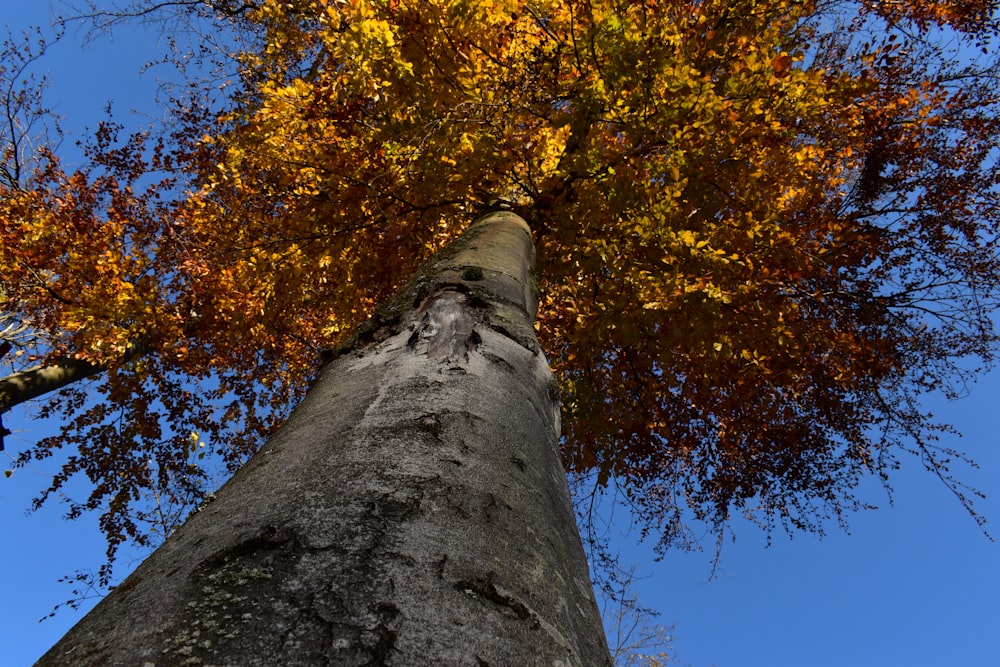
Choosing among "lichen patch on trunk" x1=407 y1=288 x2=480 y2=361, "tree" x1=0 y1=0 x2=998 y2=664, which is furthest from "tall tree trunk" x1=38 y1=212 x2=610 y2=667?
"tree" x1=0 y1=0 x2=998 y2=664

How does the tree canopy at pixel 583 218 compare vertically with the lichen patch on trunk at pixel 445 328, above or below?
above

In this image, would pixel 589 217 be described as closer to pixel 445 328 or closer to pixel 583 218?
pixel 583 218

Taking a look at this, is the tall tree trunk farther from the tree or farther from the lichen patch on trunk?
the tree

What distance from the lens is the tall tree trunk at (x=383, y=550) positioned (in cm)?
51

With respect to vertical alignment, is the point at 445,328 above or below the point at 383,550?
above

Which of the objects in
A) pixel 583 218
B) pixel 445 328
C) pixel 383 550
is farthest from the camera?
pixel 583 218

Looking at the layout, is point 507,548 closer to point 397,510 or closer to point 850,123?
point 397,510

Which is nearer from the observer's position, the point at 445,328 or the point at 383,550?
the point at 383,550

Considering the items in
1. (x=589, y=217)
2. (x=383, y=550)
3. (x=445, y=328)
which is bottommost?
(x=383, y=550)

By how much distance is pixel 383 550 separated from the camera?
63cm

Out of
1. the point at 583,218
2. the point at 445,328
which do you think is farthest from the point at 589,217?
the point at 445,328

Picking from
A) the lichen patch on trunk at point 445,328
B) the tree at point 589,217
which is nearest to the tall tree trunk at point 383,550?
the lichen patch on trunk at point 445,328

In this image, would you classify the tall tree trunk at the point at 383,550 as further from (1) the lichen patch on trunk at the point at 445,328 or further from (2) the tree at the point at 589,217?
(2) the tree at the point at 589,217

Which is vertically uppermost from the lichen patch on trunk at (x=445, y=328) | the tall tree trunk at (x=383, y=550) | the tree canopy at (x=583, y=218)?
the tree canopy at (x=583, y=218)
